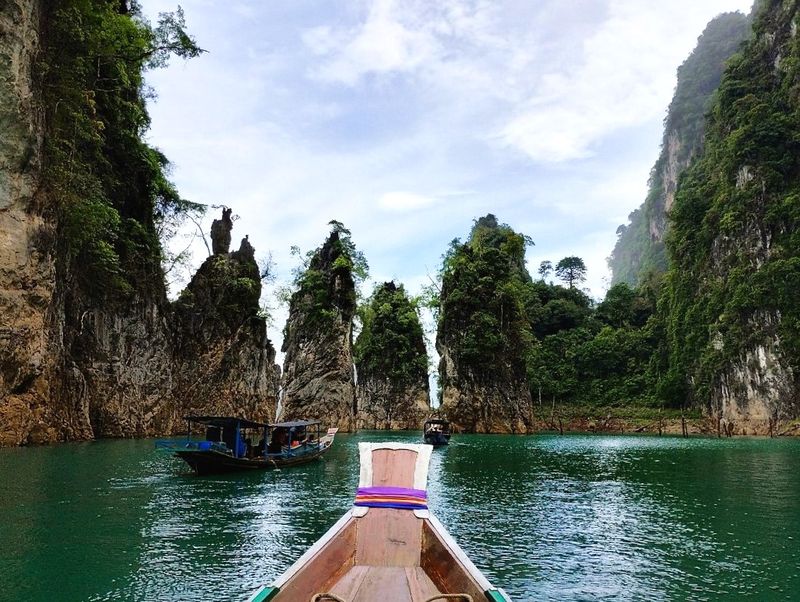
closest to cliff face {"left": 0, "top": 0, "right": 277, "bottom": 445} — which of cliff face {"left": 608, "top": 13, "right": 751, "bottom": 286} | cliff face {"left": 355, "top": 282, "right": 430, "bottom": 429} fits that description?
cliff face {"left": 355, "top": 282, "right": 430, "bottom": 429}

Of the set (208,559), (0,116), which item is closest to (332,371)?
(0,116)

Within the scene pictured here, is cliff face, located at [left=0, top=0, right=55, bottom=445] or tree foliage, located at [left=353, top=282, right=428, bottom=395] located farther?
tree foliage, located at [left=353, top=282, right=428, bottom=395]

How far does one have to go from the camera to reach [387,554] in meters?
6.04

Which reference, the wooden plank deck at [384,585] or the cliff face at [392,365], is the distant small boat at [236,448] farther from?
the cliff face at [392,365]

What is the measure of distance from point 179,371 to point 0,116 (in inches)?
901

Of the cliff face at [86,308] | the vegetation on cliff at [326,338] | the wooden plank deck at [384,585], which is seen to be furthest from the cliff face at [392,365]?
the wooden plank deck at [384,585]

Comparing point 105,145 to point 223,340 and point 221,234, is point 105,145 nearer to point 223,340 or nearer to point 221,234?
point 221,234

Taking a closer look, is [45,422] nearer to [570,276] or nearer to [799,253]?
[799,253]

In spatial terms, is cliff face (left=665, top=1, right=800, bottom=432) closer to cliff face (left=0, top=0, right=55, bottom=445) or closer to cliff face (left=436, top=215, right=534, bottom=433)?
cliff face (left=436, top=215, right=534, bottom=433)

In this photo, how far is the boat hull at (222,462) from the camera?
17.9 metres

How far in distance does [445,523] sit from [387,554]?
6213 millimetres

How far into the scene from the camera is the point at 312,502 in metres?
14.3

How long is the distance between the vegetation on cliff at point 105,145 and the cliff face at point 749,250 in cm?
4796

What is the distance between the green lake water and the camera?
772 cm
